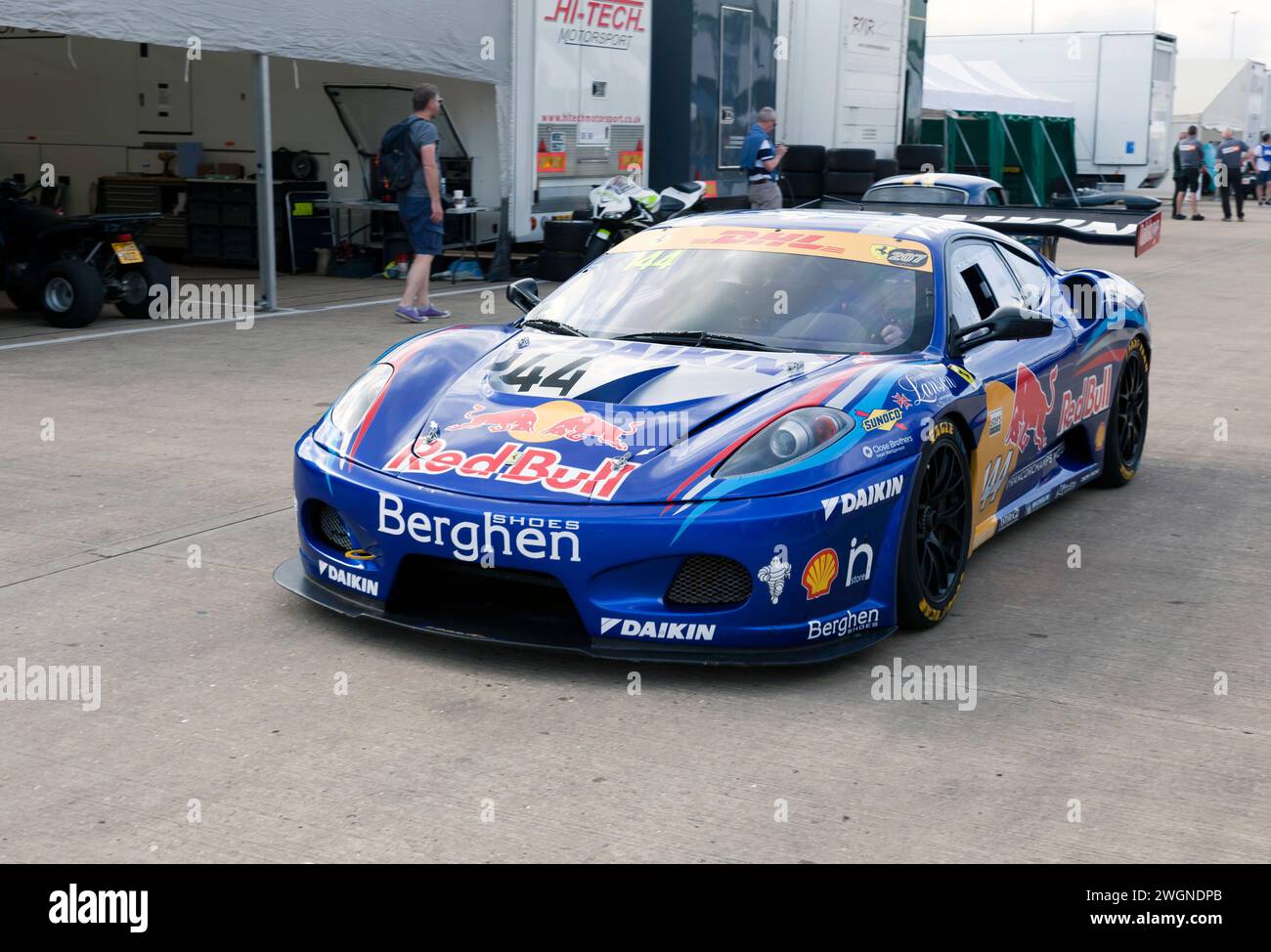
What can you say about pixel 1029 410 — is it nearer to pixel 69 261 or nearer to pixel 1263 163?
pixel 69 261

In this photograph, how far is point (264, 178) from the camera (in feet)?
41.3

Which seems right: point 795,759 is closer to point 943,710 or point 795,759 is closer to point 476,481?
point 943,710

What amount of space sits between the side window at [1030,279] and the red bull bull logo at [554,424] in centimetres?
235

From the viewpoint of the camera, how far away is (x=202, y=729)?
A: 3.84 m

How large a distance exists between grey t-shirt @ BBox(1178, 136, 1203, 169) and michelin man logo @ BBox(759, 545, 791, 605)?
91.6ft

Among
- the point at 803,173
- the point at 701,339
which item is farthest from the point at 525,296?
the point at 803,173

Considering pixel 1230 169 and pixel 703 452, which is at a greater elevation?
pixel 1230 169

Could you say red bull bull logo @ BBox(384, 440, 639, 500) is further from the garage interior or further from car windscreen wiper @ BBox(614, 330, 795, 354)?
the garage interior

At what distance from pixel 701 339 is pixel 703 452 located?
35.5 inches

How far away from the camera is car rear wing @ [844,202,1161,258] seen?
23.5 ft

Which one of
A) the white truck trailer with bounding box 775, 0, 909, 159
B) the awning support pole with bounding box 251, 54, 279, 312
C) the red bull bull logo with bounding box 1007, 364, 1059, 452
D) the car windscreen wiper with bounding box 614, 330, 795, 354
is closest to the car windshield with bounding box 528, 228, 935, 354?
the car windscreen wiper with bounding box 614, 330, 795, 354
